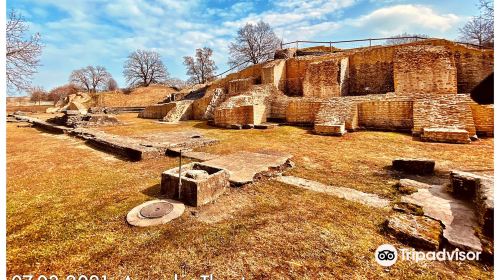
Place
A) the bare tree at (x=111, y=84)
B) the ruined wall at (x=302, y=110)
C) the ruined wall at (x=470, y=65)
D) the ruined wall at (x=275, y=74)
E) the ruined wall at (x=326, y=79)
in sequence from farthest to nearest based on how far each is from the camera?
the bare tree at (x=111, y=84) → the ruined wall at (x=275, y=74) → the ruined wall at (x=326, y=79) → the ruined wall at (x=302, y=110) → the ruined wall at (x=470, y=65)

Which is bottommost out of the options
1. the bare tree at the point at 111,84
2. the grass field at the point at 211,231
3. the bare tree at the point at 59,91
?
the grass field at the point at 211,231

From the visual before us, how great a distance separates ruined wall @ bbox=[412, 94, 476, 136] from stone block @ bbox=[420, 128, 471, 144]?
0.52 m

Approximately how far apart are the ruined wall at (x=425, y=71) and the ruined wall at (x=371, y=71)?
96.2 inches

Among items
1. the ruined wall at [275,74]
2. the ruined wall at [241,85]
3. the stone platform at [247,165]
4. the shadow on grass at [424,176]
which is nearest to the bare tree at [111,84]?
the ruined wall at [241,85]

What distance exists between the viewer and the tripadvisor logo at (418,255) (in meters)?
2.37

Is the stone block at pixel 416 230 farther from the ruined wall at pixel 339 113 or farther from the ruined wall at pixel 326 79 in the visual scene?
the ruined wall at pixel 326 79

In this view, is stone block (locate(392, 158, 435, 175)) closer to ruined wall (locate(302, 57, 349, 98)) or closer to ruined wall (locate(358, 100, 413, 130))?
ruined wall (locate(358, 100, 413, 130))

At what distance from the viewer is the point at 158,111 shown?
23.1m

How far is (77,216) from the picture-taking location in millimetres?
3432

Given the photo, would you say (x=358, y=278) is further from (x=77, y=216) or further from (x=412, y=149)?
(x=412, y=149)

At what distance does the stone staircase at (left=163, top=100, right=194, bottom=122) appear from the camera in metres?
19.7

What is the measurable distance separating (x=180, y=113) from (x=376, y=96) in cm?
1505

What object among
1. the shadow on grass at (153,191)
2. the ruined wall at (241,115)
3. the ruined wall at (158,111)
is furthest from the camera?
the ruined wall at (158,111)

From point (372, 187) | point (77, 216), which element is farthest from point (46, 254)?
point (372, 187)
